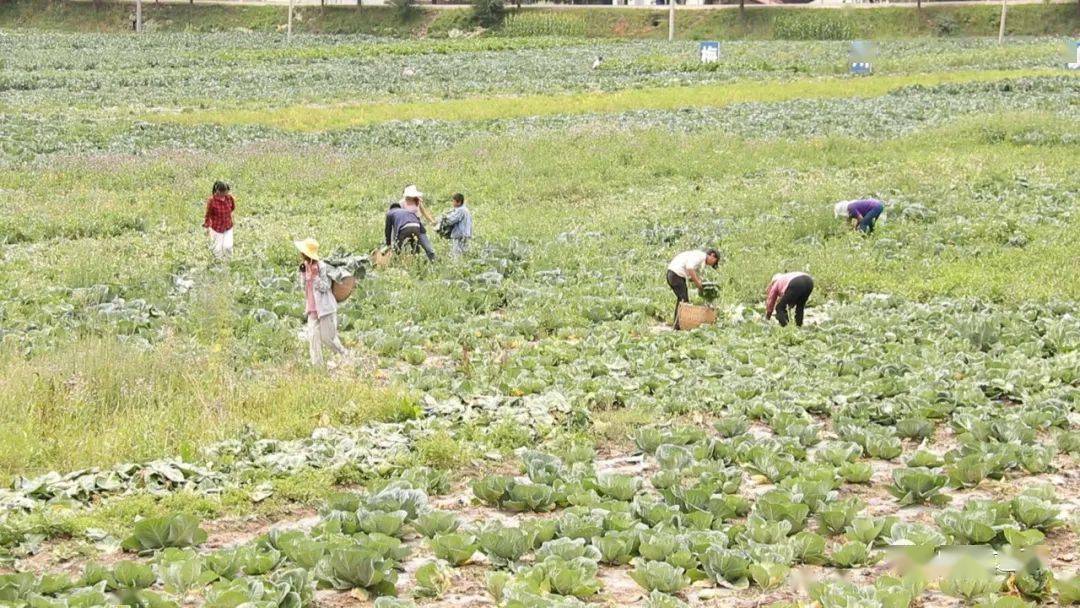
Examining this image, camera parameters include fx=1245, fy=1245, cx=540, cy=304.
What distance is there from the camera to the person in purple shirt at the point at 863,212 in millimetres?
20656

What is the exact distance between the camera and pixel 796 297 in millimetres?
15305

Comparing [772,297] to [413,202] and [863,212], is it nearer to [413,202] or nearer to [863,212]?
[863,212]

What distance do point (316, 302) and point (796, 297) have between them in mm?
5895

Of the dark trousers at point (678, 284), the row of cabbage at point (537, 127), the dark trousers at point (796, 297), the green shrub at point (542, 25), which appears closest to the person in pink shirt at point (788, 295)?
the dark trousers at point (796, 297)

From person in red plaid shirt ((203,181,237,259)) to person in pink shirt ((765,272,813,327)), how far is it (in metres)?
8.20

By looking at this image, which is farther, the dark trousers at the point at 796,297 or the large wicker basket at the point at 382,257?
the large wicker basket at the point at 382,257

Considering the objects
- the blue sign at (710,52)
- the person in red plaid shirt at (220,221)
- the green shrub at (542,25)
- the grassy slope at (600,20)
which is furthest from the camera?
the green shrub at (542,25)

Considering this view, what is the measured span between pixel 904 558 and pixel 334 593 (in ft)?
12.0

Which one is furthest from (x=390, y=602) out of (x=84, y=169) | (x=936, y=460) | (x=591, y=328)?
(x=84, y=169)

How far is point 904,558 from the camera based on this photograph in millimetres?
8055

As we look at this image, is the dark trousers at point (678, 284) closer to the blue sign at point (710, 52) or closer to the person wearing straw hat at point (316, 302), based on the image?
the person wearing straw hat at point (316, 302)

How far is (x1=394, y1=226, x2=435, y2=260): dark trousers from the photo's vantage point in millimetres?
18938

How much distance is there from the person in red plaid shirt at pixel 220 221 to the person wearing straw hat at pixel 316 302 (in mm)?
5500

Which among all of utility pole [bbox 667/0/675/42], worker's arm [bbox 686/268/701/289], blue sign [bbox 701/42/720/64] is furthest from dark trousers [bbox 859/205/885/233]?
utility pole [bbox 667/0/675/42]
